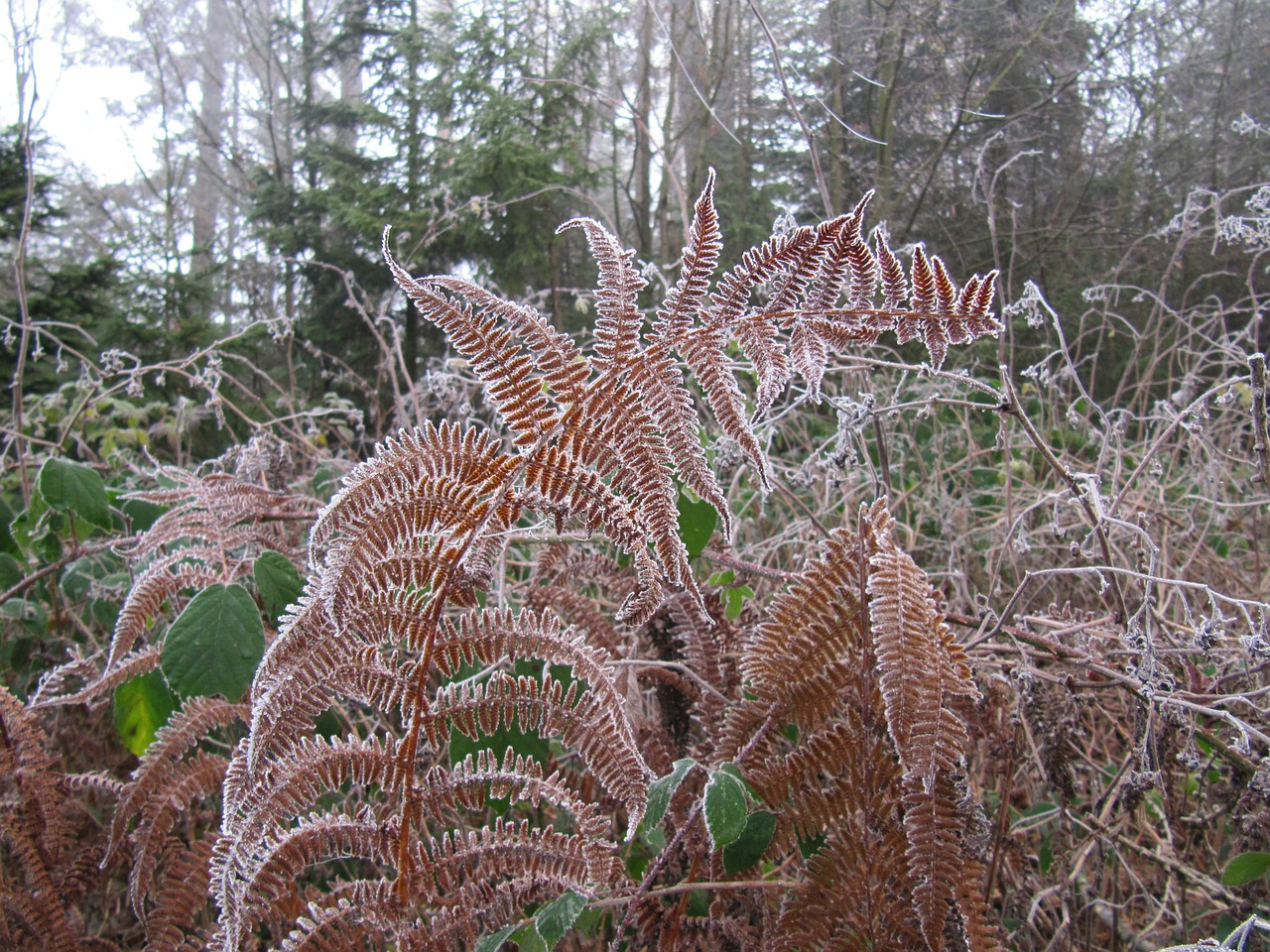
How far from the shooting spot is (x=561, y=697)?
87cm

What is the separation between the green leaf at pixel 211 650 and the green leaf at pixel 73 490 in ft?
1.59

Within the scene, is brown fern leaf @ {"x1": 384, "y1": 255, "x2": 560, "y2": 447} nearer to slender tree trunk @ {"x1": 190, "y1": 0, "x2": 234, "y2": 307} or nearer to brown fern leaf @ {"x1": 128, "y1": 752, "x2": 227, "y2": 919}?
brown fern leaf @ {"x1": 128, "y1": 752, "x2": 227, "y2": 919}

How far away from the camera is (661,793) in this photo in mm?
880

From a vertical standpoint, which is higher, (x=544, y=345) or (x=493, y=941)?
(x=544, y=345)

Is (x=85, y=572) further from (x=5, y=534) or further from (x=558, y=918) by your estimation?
(x=558, y=918)

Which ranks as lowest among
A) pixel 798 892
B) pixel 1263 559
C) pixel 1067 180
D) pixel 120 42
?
pixel 798 892

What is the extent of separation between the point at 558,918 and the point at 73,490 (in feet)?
4.00

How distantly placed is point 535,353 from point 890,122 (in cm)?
540

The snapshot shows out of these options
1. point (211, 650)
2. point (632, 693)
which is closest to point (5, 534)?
point (211, 650)

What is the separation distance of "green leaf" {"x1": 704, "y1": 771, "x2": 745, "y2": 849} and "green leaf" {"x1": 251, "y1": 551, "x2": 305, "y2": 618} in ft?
2.46

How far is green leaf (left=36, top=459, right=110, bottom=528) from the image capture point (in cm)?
139

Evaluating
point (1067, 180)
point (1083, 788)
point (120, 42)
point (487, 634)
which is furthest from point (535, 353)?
point (120, 42)

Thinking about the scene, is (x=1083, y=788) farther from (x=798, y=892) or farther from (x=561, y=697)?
(x=561, y=697)

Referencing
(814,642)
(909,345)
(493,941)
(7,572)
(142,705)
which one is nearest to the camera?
(493,941)
